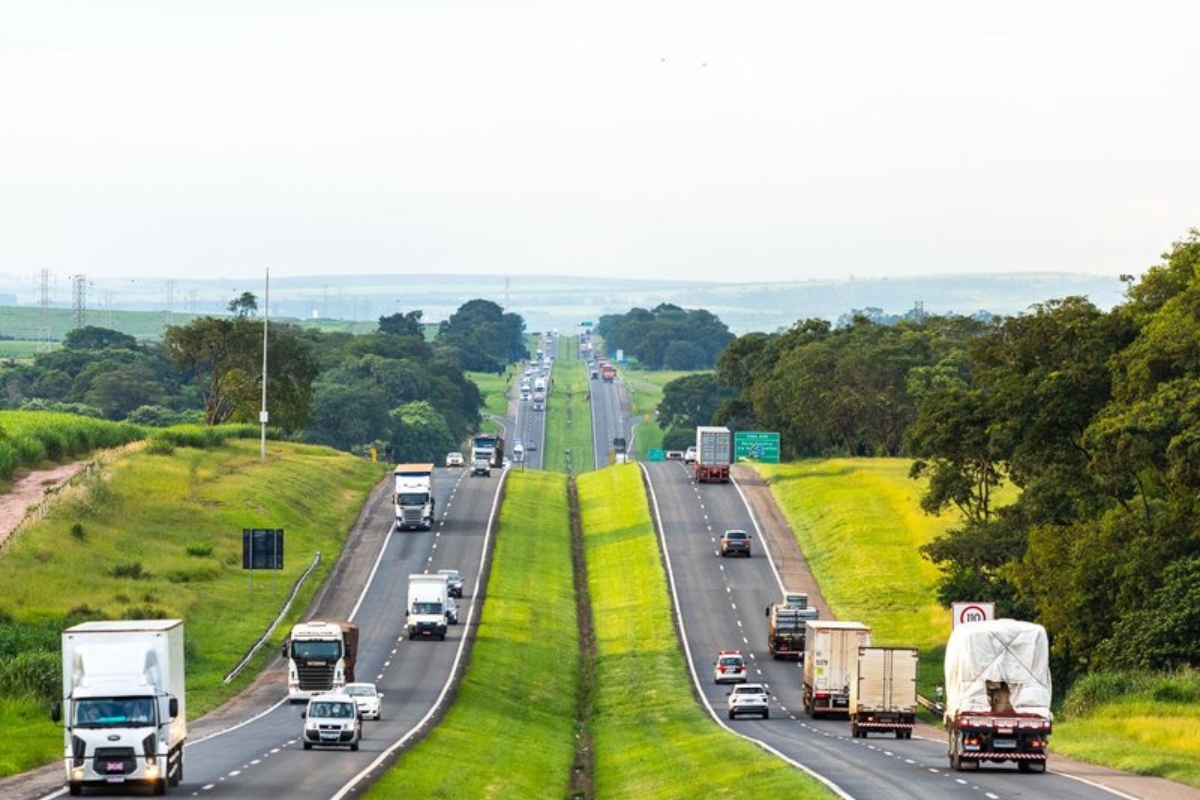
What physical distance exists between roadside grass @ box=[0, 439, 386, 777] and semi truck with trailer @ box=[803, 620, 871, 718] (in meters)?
25.3

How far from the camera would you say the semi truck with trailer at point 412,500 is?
469 feet

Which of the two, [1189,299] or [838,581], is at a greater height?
[1189,299]

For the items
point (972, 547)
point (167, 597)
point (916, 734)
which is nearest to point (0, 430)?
point (167, 597)

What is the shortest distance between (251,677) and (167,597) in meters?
14.7

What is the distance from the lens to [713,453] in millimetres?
167500

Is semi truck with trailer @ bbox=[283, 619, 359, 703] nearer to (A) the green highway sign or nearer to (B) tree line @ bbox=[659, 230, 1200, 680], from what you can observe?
(B) tree line @ bbox=[659, 230, 1200, 680]

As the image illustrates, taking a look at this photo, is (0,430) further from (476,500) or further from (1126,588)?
(1126,588)

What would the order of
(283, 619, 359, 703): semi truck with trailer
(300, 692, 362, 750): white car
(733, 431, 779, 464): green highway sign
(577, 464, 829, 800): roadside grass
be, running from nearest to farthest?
(577, 464, 829, 800): roadside grass → (300, 692, 362, 750): white car → (283, 619, 359, 703): semi truck with trailer → (733, 431, 779, 464): green highway sign

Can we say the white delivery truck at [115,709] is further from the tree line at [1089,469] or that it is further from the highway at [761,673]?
the tree line at [1089,469]

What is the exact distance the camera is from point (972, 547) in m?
102

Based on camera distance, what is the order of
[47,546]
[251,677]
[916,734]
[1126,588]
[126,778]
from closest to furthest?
[126,778], [916,734], [1126,588], [251,677], [47,546]

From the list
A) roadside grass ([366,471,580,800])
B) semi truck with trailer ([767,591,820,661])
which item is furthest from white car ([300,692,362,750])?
semi truck with trailer ([767,591,820,661])

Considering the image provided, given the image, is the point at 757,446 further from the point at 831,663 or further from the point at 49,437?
the point at 831,663

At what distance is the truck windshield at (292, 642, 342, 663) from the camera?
85.6 meters
